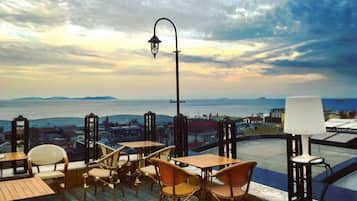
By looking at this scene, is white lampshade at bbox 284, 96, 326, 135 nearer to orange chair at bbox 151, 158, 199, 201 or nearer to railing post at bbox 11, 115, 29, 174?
orange chair at bbox 151, 158, 199, 201

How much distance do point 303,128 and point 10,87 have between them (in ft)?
19.4

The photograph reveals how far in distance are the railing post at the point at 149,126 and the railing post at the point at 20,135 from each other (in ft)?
6.98

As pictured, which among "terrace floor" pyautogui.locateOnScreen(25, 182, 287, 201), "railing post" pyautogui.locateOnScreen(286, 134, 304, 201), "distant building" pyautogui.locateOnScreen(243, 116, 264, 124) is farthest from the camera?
"distant building" pyautogui.locateOnScreen(243, 116, 264, 124)

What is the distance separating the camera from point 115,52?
7516mm

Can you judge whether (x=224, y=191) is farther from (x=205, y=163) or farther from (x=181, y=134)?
(x=181, y=134)

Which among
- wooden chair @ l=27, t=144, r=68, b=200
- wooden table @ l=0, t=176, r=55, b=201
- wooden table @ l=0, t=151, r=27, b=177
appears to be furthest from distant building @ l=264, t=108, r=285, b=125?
wooden table @ l=0, t=151, r=27, b=177

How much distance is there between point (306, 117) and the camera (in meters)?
2.90

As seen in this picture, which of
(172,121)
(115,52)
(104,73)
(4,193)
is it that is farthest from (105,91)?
(4,193)

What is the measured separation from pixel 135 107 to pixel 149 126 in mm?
1484

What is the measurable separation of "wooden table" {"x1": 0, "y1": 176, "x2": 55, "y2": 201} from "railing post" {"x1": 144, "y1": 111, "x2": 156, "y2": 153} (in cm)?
310

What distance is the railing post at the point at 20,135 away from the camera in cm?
486

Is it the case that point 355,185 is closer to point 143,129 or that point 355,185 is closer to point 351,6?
point 143,129

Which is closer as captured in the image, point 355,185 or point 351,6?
point 355,185

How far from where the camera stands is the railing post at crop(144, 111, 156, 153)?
242 inches
